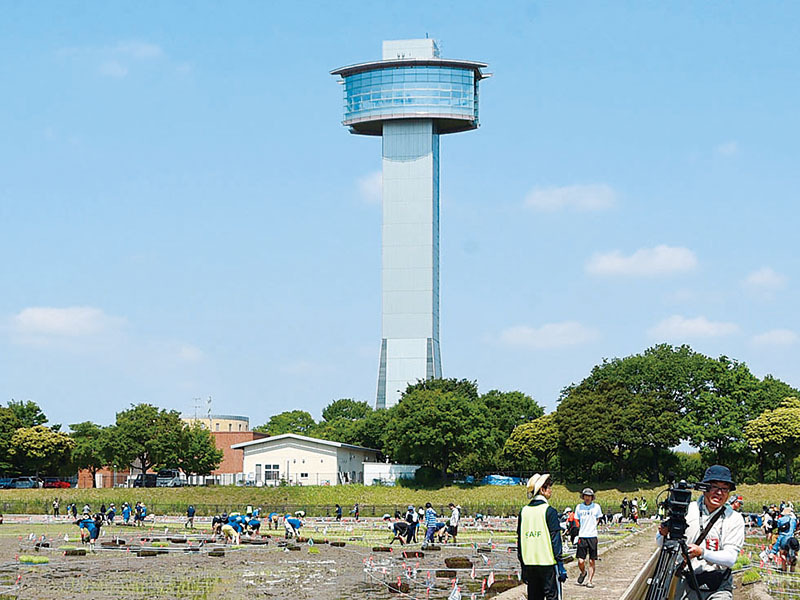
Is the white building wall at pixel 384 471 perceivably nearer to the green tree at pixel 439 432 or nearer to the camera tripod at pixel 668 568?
the green tree at pixel 439 432

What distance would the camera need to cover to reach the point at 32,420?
310ft

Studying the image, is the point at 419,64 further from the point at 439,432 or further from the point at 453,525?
the point at 453,525

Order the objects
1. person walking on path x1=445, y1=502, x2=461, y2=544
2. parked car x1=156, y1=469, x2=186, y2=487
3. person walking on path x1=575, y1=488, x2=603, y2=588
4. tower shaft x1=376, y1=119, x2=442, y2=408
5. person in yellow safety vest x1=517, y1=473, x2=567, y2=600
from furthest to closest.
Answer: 1. tower shaft x1=376, y1=119, x2=442, y2=408
2. parked car x1=156, y1=469, x2=186, y2=487
3. person walking on path x1=445, y1=502, x2=461, y2=544
4. person walking on path x1=575, y1=488, x2=603, y2=588
5. person in yellow safety vest x1=517, y1=473, x2=567, y2=600

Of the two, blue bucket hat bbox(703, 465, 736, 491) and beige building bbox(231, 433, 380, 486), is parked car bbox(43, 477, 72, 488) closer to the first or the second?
beige building bbox(231, 433, 380, 486)

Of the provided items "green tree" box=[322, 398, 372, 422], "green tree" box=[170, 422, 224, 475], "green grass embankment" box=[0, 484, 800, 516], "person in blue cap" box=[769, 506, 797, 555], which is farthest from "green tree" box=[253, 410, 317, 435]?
"person in blue cap" box=[769, 506, 797, 555]

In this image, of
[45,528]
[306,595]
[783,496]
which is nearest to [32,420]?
[45,528]

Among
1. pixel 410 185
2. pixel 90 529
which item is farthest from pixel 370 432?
pixel 90 529

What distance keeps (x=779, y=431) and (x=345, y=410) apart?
81.8 metres

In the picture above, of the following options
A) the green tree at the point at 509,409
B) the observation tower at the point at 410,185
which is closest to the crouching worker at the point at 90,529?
the green tree at the point at 509,409

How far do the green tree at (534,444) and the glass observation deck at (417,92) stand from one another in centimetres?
5282

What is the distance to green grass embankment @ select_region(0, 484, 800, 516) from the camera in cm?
7000

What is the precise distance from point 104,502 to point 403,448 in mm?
26945

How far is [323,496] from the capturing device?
78562 millimetres

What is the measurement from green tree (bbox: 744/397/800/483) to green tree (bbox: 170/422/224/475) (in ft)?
154
